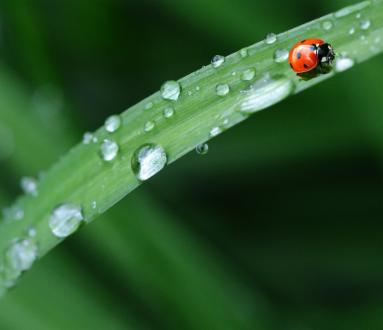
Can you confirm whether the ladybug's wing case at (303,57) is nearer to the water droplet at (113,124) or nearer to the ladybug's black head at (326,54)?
the ladybug's black head at (326,54)

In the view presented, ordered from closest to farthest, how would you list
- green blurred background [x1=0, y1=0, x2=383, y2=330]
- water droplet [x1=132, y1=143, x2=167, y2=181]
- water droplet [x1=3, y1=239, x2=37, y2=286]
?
water droplet [x1=132, y1=143, x2=167, y2=181] < water droplet [x1=3, y1=239, x2=37, y2=286] < green blurred background [x1=0, y1=0, x2=383, y2=330]

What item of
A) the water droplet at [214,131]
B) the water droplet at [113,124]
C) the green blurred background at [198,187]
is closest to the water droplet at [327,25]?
the water droplet at [214,131]

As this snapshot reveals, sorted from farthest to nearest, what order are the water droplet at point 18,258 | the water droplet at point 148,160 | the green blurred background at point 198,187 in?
the green blurred background at point 198,187
the water droplet at point 18,258
the water droplet at point 148,160

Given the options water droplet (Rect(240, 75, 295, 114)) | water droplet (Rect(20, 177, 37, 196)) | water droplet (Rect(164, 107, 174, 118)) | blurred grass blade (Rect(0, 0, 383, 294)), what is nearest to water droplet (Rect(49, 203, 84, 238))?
blurred grass blade (Rect(0, 0, 383, 294))

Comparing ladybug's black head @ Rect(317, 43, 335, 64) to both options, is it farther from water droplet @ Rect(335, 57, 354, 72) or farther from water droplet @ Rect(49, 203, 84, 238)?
water droplet @ Rect(49, 203, 84, 238)

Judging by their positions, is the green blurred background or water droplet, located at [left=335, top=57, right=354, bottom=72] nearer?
water droplet, located at [left=335, top=57, right=354, bottom=72]

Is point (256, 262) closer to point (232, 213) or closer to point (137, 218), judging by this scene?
point (232, 213)

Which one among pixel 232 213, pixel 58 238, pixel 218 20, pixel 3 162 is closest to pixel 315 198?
pixel 232 213
